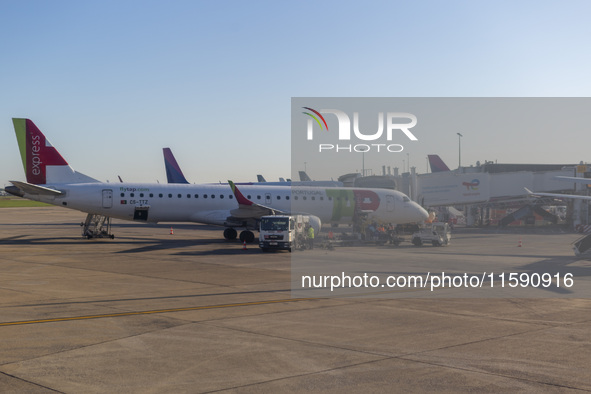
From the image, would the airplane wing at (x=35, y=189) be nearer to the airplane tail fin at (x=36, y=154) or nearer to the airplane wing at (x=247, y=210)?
the airplane tail fin at (x=36, y=154)

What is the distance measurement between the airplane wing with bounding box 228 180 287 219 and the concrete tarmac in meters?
16.1

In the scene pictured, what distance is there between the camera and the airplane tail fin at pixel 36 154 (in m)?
42.8

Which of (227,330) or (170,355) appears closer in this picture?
(170,355)

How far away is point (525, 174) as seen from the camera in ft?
228

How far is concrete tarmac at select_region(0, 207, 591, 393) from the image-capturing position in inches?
404

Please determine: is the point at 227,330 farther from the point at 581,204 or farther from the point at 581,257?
the point at 581,204

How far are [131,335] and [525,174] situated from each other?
208 feet

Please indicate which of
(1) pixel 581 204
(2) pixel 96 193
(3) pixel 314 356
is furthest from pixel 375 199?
(3) pixel 314 356

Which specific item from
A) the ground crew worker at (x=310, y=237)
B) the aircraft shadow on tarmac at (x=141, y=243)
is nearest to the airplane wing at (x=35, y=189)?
the aircraft shadow on tarmac at (x=141, y=243)

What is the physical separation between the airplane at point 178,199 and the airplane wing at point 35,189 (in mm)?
61

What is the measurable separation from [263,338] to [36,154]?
34.7m

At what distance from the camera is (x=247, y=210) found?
41.7 metres

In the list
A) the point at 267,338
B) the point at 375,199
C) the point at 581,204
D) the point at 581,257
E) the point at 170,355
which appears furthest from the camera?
the point at 581,204

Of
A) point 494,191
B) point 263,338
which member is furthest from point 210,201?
point 494,191
